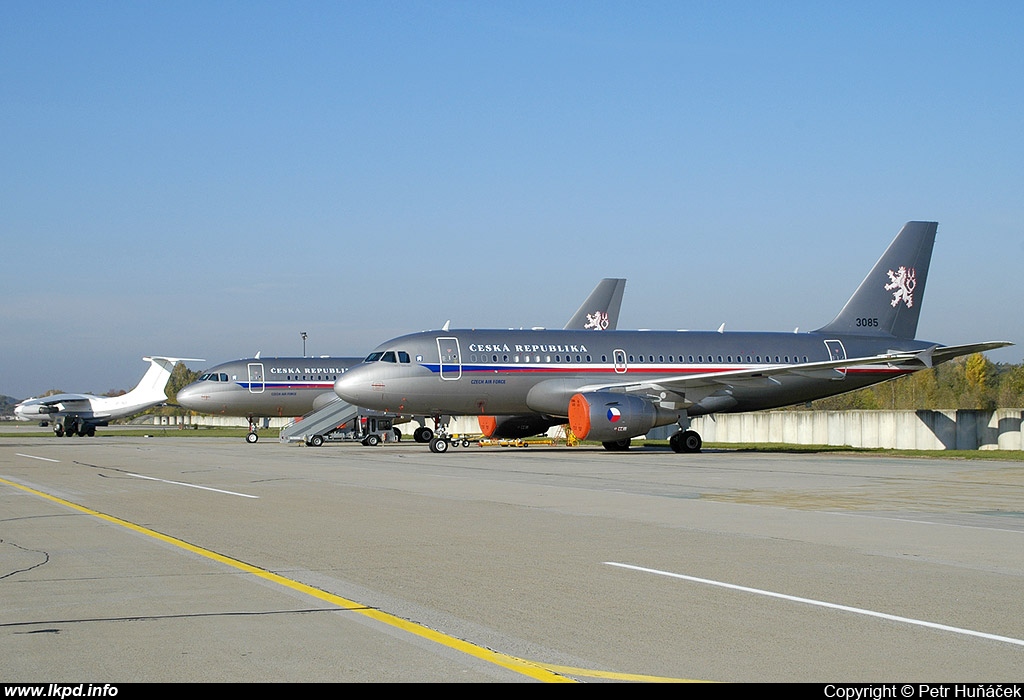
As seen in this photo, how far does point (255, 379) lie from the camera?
53969 millimetres

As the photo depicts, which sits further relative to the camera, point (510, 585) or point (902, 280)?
point (902, 280)

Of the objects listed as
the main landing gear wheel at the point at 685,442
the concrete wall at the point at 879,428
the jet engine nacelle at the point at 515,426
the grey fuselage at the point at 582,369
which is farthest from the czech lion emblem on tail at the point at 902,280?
the jet engine nacelle at the point at 515,426

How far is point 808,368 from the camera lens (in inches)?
1494

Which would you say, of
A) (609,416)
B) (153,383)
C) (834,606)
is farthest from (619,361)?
(153,383)

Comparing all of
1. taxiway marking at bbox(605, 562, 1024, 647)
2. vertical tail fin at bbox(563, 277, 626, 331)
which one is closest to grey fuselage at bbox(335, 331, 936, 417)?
vertical tail fin at bbox(563, 277, 626, 331)

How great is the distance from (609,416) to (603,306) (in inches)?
901

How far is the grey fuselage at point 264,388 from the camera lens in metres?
53.4

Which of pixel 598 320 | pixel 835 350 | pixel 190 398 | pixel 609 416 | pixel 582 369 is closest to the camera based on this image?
pixel 609 416

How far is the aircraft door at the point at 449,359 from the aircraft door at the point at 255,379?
61.4 ft

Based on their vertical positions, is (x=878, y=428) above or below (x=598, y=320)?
below

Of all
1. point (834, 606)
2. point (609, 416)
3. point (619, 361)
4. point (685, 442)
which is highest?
point (619, 361)

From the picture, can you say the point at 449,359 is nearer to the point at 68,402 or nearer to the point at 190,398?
the point at 190,398

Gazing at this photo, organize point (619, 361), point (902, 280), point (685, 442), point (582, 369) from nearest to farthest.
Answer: point (685, 442)
point (582, 369)
point (619, 361)
point (902, 280)

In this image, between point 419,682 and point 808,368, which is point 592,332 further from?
point 419,682
